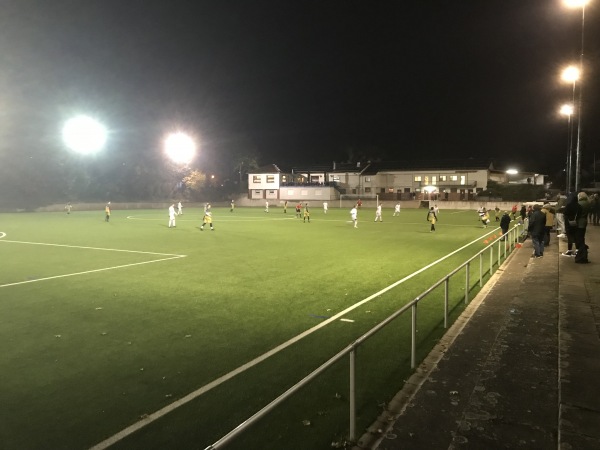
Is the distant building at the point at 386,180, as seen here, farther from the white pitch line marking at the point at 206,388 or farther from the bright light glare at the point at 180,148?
the white pitch line marking at the point at 206,388

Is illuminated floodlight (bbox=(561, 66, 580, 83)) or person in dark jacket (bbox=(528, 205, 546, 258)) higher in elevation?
illuminated floodlight (bbox=(561, 66, 580, 83))

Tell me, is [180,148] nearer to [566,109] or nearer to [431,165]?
[431,165]

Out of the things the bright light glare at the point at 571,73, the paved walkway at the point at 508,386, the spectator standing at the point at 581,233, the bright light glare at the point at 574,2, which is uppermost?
the bright light glare at the point at 574,2

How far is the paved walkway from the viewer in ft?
13.9

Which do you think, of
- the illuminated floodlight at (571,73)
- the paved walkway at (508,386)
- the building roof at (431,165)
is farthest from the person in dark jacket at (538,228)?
the building roof at (431,165)

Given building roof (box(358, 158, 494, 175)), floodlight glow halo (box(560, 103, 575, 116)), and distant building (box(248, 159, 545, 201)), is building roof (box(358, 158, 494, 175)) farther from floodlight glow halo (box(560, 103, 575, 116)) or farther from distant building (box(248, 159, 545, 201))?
floodlight glow halo (box(560, 103, 575, 116))

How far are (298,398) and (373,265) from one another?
35.4 feet

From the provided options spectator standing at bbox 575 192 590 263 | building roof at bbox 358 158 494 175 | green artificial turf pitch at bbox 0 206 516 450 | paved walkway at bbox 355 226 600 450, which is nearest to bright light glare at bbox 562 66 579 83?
spectator standing at bbox 575 192 590 263

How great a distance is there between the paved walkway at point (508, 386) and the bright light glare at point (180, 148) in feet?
228

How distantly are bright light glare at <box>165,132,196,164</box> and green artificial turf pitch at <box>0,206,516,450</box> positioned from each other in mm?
58440

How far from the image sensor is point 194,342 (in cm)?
768

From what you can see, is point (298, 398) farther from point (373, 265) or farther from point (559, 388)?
point (373, 265)

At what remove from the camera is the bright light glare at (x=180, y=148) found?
7331 centimetres

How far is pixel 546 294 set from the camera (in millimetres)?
9961
